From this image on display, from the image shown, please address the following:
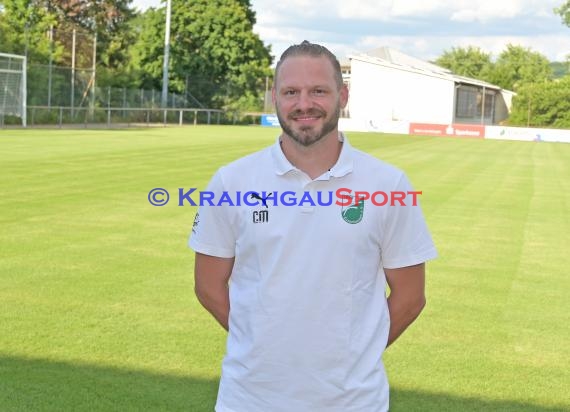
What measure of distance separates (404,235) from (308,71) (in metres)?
0.65

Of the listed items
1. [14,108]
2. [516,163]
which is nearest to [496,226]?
[516,163]

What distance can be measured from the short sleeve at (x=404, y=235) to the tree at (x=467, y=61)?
11260 cm

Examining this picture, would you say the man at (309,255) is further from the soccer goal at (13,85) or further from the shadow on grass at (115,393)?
the soccer goal at (13,85)

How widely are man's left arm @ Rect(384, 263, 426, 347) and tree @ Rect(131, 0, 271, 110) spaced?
6120 centimetres

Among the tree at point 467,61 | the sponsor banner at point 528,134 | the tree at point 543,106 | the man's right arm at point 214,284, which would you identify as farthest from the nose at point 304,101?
the tree at point 467,61

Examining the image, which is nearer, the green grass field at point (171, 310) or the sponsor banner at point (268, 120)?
the green grass field at point (171, 310)

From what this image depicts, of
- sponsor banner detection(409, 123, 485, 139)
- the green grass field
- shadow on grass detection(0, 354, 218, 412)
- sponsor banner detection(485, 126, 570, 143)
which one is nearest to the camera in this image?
shadow on grass detection(0, 354, 218, 412)

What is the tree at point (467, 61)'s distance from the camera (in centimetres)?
11312

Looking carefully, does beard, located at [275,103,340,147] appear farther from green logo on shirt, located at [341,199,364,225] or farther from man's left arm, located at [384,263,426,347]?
man's left arm, located at [384,263,426,347]

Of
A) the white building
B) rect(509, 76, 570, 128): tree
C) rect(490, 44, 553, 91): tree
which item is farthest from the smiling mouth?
rect(490, 44, 553, 91): tree

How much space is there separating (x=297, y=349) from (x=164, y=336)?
4.02 m

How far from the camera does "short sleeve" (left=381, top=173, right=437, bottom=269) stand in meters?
2.92

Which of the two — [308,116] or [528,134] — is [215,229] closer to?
[308,116]

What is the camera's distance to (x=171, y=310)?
7.48 m
